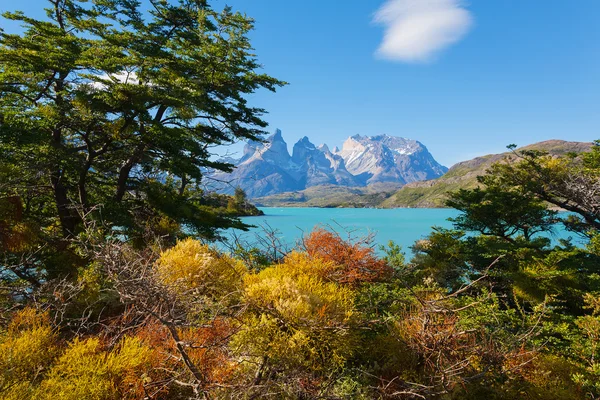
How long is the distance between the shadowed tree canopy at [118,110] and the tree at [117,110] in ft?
0.12

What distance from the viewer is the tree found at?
7.63m

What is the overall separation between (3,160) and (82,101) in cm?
240

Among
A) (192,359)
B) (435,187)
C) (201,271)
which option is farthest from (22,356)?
(435,187)

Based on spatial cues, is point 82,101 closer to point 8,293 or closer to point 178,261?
point 8,293

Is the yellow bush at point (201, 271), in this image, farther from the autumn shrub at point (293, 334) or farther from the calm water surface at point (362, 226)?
the calm water surface at point (362, 226)

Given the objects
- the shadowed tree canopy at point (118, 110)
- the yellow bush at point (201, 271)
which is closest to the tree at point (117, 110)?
the shadowed tree canopy at point (118, 110)

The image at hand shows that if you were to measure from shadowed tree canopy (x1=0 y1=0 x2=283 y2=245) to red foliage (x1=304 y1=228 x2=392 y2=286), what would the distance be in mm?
4656

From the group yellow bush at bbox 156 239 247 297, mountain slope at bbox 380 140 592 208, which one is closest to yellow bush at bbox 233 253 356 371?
yellow bush at bbox 156 239 247 297

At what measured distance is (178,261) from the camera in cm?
450

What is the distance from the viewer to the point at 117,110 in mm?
8125

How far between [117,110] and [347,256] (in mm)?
7355

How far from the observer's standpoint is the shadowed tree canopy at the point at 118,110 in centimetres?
764

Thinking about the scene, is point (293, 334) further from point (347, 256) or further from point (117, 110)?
point (117, 110)

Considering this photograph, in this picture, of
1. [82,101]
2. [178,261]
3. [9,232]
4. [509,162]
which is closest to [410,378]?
[178,261]
